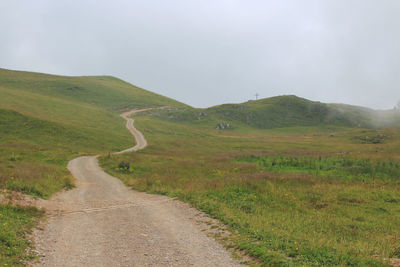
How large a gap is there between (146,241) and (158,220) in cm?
270

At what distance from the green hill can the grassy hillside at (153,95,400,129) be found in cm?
4064

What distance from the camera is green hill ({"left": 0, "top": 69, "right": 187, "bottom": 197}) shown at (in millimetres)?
19938

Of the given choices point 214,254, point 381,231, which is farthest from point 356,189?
point 214,254

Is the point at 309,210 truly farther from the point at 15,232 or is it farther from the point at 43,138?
the point at 43,138

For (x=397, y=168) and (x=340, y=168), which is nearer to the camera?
(x=397, y=168)

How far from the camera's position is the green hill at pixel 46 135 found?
785 inches

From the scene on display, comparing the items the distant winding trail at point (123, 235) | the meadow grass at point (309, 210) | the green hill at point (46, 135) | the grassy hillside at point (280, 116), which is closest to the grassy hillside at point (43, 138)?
the green hill at point (46, 135)

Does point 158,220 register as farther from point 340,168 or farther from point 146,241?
point 340,168

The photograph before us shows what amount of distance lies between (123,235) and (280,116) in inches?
5660

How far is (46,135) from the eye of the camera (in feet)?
176

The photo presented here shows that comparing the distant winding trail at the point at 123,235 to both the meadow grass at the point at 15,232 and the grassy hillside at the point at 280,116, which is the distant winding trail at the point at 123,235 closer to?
the meadow grass at the point at 15,232

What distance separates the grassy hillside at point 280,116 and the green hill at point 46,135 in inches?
1600

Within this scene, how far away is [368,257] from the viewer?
7523mm

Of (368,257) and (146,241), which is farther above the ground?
(368,257)
